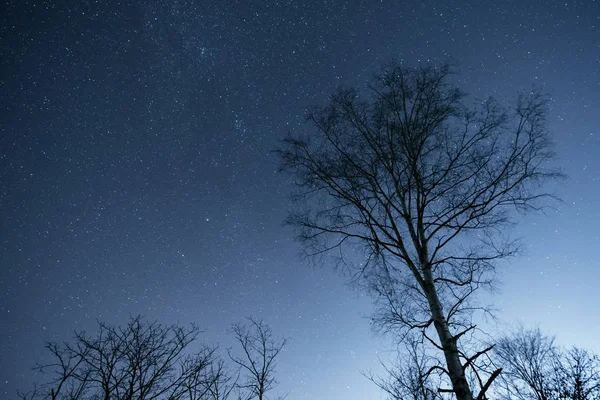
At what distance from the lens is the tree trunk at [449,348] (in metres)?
3.68

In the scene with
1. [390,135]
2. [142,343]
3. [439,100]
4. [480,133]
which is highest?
[439,100]

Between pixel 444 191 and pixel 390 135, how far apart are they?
1.65 metres

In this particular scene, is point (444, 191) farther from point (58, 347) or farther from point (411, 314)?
point (58, 347)

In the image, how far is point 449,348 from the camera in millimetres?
4020

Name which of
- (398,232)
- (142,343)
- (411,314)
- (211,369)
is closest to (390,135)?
(398,232)

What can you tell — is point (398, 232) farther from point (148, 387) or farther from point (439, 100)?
point (148, 387)

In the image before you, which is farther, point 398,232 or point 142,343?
point 142,343

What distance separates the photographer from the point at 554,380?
18344 mm

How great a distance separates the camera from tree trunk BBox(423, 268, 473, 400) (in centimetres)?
368

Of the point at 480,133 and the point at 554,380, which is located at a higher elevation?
the point at 480,133

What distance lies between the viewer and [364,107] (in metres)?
6.86

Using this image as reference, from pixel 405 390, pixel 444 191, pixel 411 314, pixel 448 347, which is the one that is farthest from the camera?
pixel 405 390

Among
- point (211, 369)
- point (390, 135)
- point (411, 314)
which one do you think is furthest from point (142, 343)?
point (390, 135)

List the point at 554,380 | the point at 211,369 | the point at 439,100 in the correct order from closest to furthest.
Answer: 1. the point at 439,100
2. the point at 211,369
3. the point at 554,380
